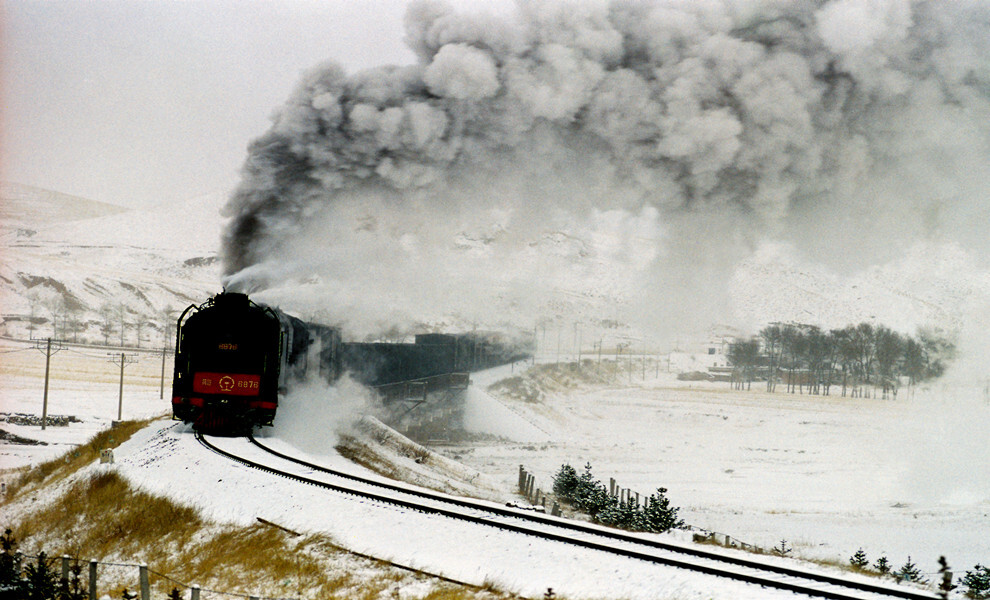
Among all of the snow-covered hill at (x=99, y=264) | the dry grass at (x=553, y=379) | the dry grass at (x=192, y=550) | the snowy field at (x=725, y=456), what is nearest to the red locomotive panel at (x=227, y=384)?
the snowy field at (x=725, y=456)

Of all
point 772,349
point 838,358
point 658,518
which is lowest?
point 658,518

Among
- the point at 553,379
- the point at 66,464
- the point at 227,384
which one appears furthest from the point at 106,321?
the point at 227,384

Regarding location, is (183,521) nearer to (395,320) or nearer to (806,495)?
(806,495)

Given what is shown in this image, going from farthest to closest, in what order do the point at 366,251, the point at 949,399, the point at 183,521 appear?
the point at 366,251 → the point at 949,399 → the point at 183,521

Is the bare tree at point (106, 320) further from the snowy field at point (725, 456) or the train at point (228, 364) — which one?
the train at point (228, 364)

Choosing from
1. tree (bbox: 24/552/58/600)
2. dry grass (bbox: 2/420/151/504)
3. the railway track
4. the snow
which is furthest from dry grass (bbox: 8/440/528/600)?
dry grass (bbox: 2/420/151/504)

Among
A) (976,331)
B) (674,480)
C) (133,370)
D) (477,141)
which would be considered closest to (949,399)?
(976,331)

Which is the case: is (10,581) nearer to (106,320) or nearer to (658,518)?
(658,518)
